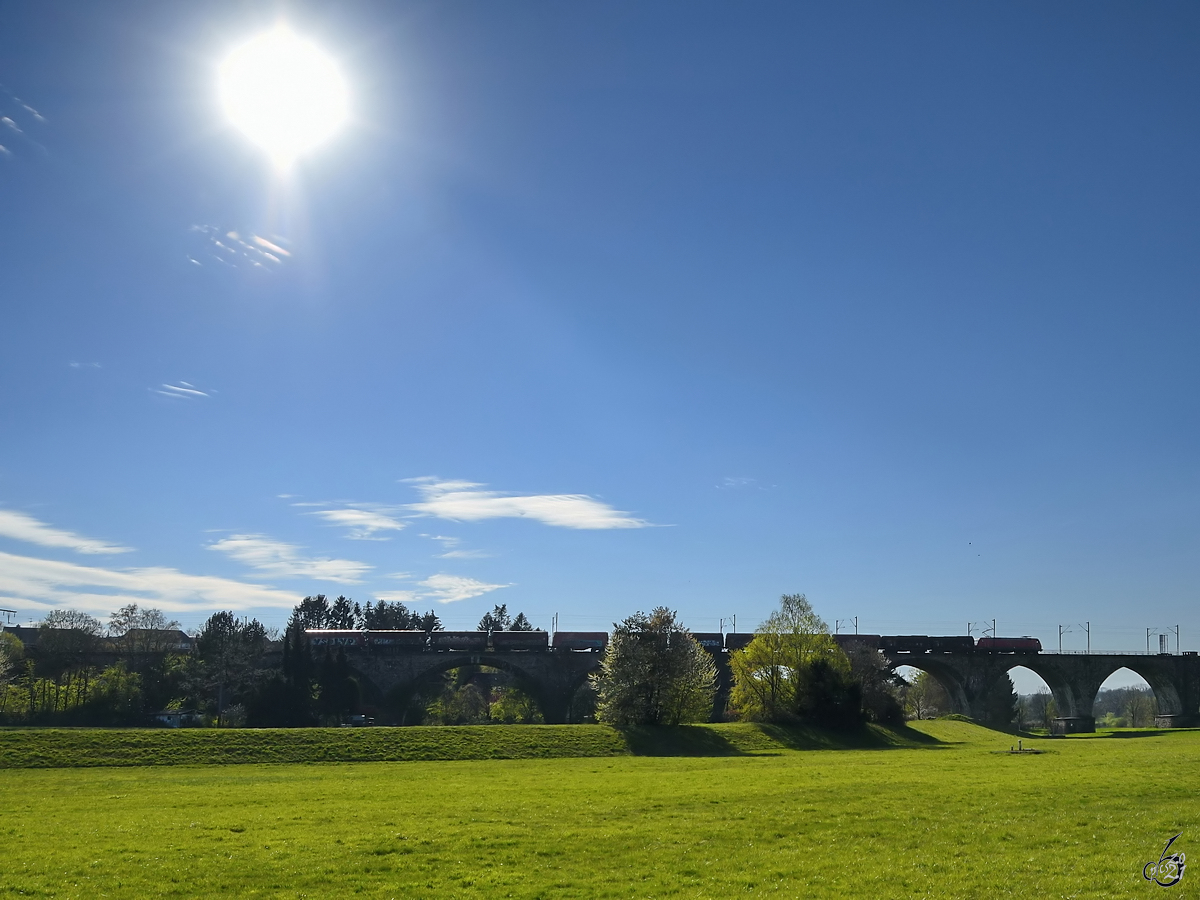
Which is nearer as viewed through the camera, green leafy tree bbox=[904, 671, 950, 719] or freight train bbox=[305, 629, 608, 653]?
freight train bbox=[305, 629, 608, 653]

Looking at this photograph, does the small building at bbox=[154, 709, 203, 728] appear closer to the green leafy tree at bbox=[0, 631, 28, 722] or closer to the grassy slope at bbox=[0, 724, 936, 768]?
the green leafy tree at bbox=[0, 631, 28, 722]

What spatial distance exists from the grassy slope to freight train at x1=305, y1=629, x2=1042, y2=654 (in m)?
42.8

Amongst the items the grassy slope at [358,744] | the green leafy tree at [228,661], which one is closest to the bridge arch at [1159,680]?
the grassy slope at [358,744]

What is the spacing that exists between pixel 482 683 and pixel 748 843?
14870 cm

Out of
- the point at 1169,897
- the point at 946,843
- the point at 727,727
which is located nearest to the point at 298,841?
the point at 946,843

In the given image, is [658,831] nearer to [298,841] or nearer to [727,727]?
[298,841]

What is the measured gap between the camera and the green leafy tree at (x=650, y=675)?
195 ft

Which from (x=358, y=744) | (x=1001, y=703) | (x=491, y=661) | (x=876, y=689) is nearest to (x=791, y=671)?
(x=876, y=689)

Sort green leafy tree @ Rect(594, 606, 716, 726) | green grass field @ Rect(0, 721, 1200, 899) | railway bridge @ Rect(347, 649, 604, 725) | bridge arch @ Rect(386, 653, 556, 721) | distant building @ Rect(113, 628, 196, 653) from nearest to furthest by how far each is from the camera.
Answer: green grass field @ Rect(0, 721, 1200, 899), green leafy tree @ Rect(594, 606, 716, 726), railway bridge @ Rect(347, 649, 604, 725), bridge arch @ Rect(386, 653, 556, 721), distant building @ Rect(113, 628, 196, 653)

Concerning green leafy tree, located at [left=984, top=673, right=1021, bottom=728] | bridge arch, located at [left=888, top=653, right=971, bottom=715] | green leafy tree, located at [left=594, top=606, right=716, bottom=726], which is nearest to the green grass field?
green leafy tree, located at [left=594, top=606, right=716, bottom=726]

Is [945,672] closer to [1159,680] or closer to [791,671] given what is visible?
[1159,680]

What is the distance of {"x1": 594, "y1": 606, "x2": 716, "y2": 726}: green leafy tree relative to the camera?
59.5 m

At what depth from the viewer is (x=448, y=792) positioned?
28.9 m

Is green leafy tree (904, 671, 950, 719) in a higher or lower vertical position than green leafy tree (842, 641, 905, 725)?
lower
